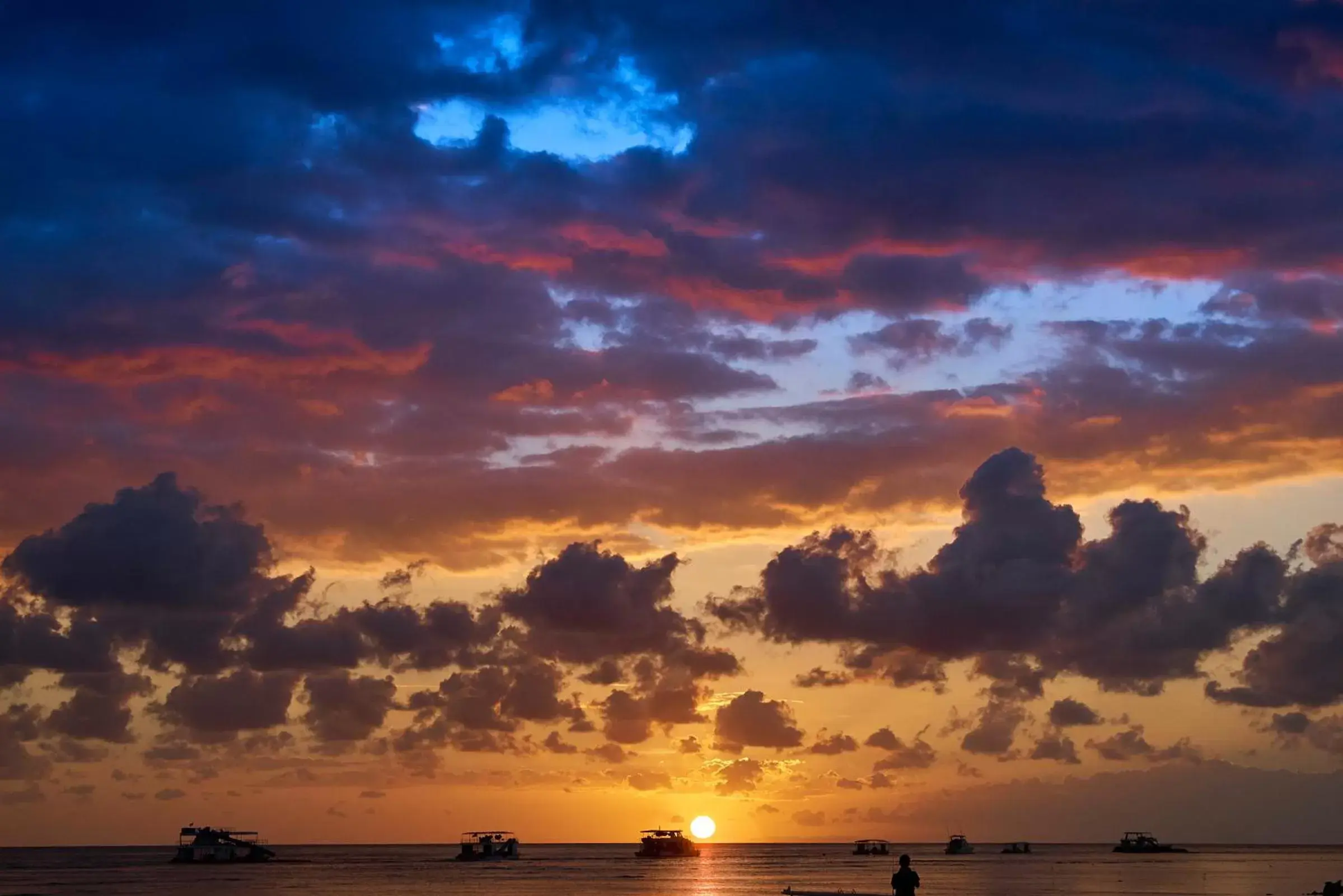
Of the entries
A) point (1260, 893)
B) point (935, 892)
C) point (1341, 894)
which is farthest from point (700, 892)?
point (1341, 894)

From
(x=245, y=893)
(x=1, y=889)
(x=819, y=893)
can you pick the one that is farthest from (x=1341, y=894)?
(x=1, y=889)

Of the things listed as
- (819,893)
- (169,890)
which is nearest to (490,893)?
(169,890)

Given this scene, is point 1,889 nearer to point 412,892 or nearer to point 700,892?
point 412,892

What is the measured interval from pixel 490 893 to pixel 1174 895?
9012 cm

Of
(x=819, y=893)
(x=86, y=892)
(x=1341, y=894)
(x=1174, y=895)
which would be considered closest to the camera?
(x=819, y=893)

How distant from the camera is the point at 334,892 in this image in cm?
19800

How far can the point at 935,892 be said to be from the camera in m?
189

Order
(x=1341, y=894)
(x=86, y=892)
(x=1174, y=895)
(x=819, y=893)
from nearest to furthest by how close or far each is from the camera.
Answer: (x=819, y=893), (x=1341, y=894), (x=1174, y=895), (x=86, y=892)

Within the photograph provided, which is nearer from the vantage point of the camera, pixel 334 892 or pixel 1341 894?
pixel 1341 894

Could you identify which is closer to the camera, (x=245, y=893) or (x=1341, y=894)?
(x=1341, y=894)

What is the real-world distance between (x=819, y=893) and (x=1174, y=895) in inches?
4717

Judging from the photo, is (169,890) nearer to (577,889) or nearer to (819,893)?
(577,889)

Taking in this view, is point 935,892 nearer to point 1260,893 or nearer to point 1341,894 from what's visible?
point 1260,893

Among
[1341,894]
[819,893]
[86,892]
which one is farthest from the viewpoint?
[86,892]
